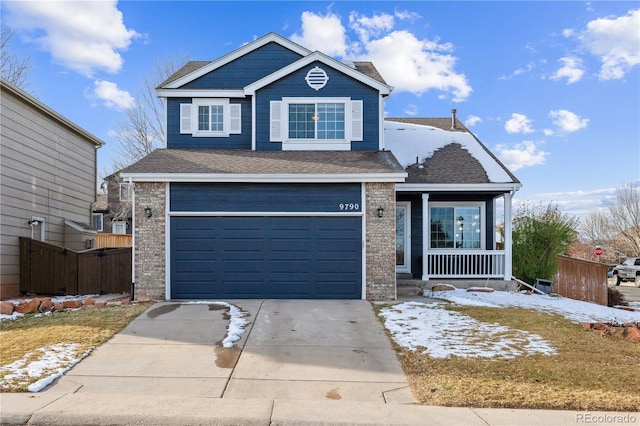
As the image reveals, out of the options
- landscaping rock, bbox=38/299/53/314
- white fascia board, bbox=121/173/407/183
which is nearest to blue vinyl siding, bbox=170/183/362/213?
white fascia board, bbox=121/173/407/183

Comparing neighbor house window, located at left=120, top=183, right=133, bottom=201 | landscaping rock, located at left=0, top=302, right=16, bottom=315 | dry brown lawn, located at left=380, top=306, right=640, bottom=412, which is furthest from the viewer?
neighbor house window, located at left=120, top=183, right=133, bottom=201

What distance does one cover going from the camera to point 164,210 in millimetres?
10500

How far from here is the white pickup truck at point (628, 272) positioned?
24531mm

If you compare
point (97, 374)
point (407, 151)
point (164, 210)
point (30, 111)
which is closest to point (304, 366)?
point (97, 374)

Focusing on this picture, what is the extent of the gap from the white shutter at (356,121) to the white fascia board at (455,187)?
1829 millimetres

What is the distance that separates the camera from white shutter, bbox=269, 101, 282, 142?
12.4 metres

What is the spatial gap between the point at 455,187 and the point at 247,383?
8.96m

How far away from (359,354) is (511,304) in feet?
18.3

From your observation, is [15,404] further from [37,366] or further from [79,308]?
[79,308]

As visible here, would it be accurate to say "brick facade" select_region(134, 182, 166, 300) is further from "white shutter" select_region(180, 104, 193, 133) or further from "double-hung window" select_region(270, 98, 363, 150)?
"double-hung window" select_region(270, 98, 363, 150)

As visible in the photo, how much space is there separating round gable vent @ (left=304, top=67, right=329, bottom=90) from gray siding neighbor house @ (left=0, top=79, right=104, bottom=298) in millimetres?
7997

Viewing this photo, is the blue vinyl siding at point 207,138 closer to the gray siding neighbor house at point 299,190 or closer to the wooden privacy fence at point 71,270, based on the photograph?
the gray siding neighbor house at point 299,190

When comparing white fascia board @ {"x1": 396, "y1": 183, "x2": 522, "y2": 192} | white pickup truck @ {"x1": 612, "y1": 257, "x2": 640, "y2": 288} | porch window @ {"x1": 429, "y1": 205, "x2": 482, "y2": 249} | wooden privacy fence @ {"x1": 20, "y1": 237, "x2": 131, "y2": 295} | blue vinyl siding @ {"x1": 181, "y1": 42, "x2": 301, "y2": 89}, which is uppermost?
blue vinyl siding @ {"x1": 181, "y1": 42, "x2": 301, "y2": 89}

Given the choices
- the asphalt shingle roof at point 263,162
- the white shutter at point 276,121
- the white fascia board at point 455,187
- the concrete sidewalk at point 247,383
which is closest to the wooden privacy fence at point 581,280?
the white fascia board at point 455,187
